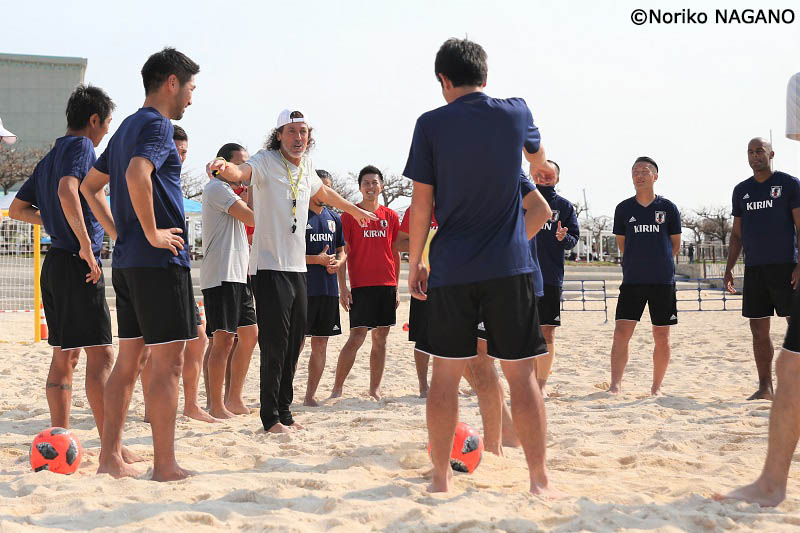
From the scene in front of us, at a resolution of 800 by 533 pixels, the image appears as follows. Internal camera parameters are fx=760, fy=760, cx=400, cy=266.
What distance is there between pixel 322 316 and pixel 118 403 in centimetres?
271

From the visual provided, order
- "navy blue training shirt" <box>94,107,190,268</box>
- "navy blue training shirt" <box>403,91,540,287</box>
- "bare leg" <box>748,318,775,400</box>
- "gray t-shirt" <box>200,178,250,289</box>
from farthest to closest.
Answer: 1. "bare leg" <box>748,318,775,400</box>
2. "gray t-shirt" <box>200,178,250,289</box>
3. "navy blue training shirt" <box>94,107,190,268</box>
4. "navy blue training shirt" <box>403,91,540,287</box>

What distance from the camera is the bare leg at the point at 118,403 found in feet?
12.4

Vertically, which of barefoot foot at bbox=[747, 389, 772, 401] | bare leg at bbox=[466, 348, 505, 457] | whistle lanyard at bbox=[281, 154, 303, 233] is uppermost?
whistle lanyard at bbox=[281, 154, 303, 233]

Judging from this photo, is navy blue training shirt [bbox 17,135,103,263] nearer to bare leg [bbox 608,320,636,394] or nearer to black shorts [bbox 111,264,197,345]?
black shorts [bbox 111,264,197,345]

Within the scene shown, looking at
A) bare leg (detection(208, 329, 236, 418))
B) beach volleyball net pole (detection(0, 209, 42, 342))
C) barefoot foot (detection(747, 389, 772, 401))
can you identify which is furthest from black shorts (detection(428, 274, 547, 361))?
beach volleyball net pole (detection(0, 209, 42, 342))

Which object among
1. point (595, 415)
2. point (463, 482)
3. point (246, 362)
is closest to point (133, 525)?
point (463, 482)

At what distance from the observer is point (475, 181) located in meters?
3.28

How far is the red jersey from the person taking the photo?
6.72 metres

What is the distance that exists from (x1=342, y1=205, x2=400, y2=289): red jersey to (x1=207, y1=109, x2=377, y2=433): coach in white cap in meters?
1.61

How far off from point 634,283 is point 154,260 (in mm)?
4579

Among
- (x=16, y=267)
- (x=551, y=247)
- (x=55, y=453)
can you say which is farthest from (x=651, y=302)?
(x=16, y=267)

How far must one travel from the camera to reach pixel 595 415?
5594 mm

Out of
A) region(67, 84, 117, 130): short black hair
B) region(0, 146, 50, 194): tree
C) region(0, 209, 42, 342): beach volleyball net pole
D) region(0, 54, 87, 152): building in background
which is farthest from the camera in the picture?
region(0, 54, 87, 152): building in background

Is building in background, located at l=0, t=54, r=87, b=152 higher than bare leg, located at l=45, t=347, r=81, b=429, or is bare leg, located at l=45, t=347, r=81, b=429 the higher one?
building in background, located at l=0, t=54, r=87, b=152
